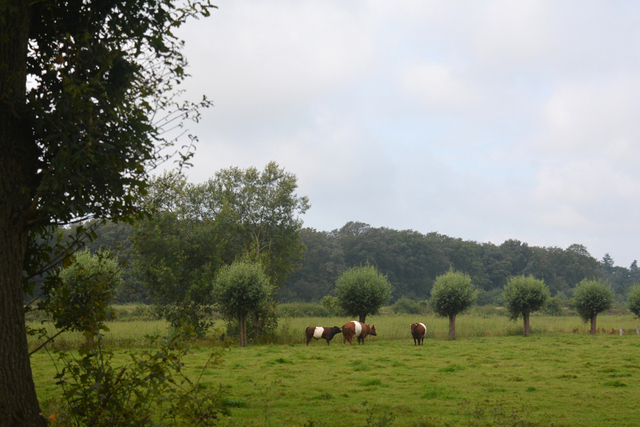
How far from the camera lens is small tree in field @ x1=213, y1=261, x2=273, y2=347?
25969 mm

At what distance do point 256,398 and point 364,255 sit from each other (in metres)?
70.8

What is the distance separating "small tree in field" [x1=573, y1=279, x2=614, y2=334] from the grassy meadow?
16.7m

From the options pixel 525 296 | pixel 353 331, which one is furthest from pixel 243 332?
pixel 525 296

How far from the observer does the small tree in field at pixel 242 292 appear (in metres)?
26.0

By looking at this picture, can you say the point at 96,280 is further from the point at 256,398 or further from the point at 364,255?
the point at 364,255

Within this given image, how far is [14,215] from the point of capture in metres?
5.49

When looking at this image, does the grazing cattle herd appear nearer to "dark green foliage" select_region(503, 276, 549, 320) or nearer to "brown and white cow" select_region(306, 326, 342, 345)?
"brown and white cow" select_region(306, 326, 342, 345)

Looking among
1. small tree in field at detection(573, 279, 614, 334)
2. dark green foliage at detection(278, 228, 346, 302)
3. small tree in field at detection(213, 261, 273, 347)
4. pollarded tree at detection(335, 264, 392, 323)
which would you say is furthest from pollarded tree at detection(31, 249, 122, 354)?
dark green foliage at detection(278, 228, 346, 302)

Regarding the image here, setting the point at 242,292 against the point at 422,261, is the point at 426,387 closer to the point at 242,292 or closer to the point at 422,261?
the point at 242,292

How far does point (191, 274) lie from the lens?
3177 cm

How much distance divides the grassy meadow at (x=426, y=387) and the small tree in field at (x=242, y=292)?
586cm

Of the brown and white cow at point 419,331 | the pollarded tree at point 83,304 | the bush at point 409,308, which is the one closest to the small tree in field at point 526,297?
the brown and white cow at point 419,331

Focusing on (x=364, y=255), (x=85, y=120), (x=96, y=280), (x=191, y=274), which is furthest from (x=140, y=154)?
(x=364, y=255)

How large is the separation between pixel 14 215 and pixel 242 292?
69.0 ft
